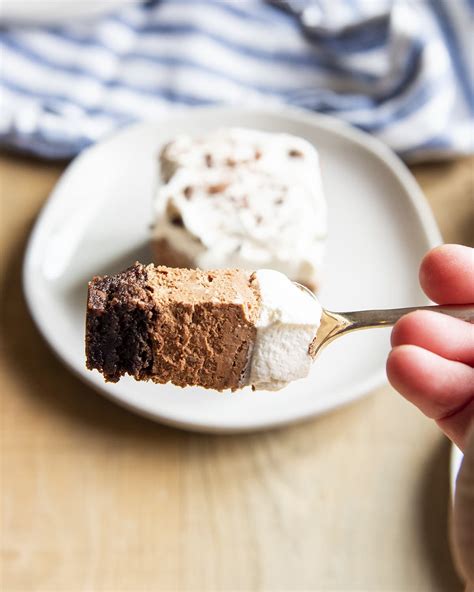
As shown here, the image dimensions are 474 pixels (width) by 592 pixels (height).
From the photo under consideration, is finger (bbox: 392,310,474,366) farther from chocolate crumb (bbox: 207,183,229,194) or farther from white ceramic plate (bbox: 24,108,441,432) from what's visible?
chocolate crumb (bbox: 207,183,229,194)

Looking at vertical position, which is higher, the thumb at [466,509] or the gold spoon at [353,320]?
the gold spoon at [353,320]

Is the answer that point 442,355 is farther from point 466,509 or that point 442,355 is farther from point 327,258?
point 327,258

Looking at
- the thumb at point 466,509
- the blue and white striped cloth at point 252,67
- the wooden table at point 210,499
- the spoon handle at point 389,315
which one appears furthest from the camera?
the blue and white striped cloth at point 252,67

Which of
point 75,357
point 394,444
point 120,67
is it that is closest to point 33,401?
point 75,357

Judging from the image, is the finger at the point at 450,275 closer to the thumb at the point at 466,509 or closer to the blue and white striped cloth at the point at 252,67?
the thumb at the point at 466,509

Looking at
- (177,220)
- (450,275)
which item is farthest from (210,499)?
(450,275)

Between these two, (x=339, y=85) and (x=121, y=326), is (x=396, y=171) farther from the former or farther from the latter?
(x=121, y=326)

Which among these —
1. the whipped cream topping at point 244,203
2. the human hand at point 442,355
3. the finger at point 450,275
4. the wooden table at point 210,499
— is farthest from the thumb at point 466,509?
the whipped cream topping at point 244,203

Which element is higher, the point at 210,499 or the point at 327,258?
the point at 327,258
